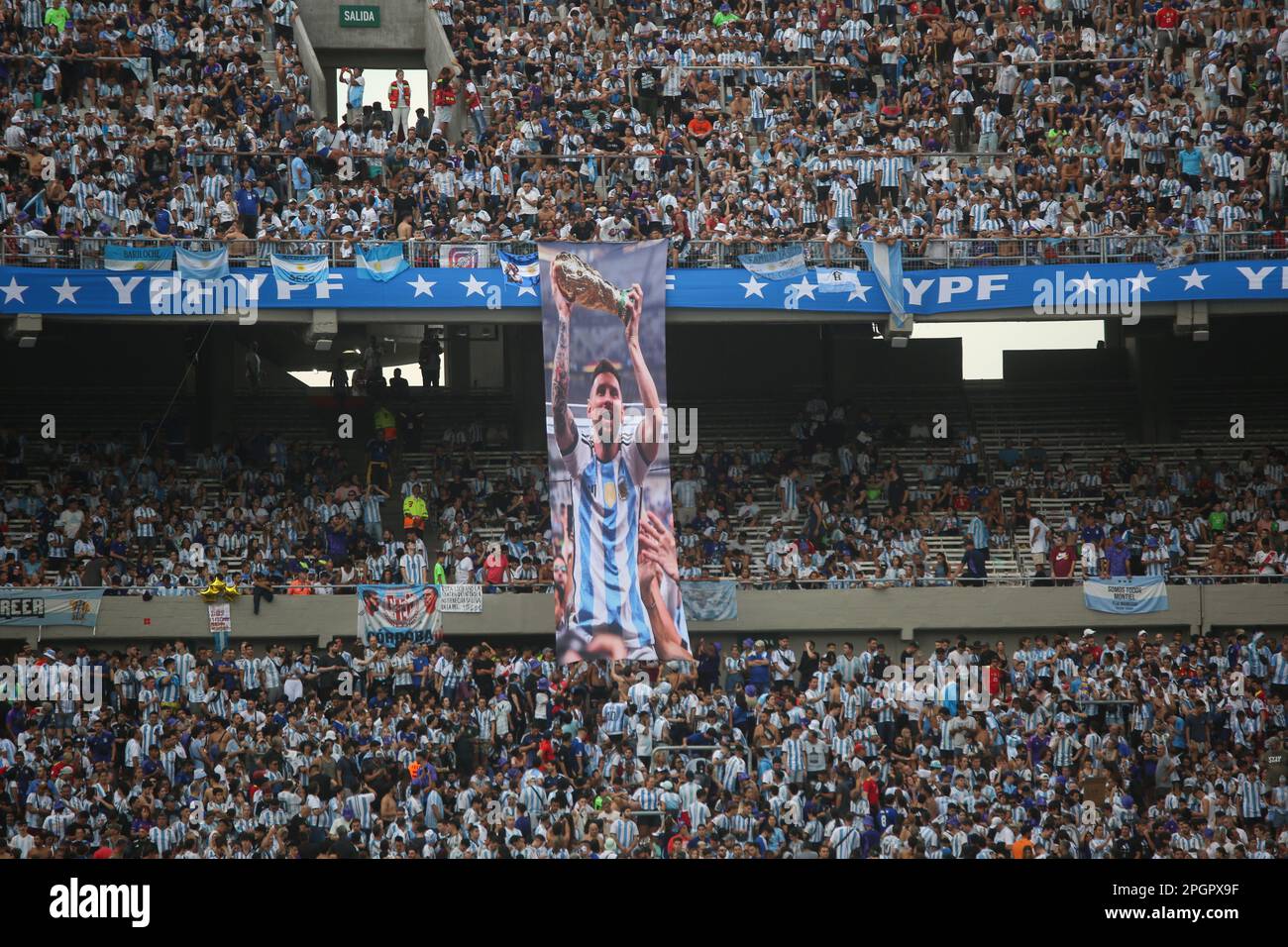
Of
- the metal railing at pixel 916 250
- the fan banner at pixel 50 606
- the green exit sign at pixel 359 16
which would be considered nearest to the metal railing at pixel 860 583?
the fan banner at pixel 50 606

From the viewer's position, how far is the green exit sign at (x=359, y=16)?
3388 cm

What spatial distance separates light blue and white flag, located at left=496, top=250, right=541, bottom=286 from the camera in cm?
2616

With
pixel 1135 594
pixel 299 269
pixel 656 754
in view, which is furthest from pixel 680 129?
pixel 656 754

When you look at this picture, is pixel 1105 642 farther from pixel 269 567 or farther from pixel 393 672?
pixel 269 567

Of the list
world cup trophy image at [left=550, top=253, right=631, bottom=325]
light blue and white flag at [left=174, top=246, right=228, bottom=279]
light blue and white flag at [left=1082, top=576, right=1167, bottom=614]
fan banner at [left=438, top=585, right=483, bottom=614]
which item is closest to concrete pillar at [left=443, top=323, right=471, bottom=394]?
light blue and white flag at [left=174, top=246, right=228, bottom=279]

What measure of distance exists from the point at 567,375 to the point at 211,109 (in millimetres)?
8038

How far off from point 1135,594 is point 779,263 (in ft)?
23.0

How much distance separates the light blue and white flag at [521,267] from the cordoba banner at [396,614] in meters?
4.89

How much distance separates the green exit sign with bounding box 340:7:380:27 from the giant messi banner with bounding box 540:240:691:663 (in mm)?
10602

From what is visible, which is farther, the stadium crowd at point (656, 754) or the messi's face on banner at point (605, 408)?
the messi's face on banner at point (605, 408)

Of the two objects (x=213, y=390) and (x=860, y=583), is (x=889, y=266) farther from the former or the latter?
(x=213, y=390)

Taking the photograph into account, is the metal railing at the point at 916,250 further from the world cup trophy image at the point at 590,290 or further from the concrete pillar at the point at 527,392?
the concrete pillar at the point at 527,392

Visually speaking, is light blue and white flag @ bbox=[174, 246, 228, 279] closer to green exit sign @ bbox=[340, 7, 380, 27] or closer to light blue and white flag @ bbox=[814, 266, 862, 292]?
light blue and white flag @ bbox=[814, 266, 862, 292]

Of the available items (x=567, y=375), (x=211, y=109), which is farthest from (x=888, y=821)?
(x=211, y=109)
